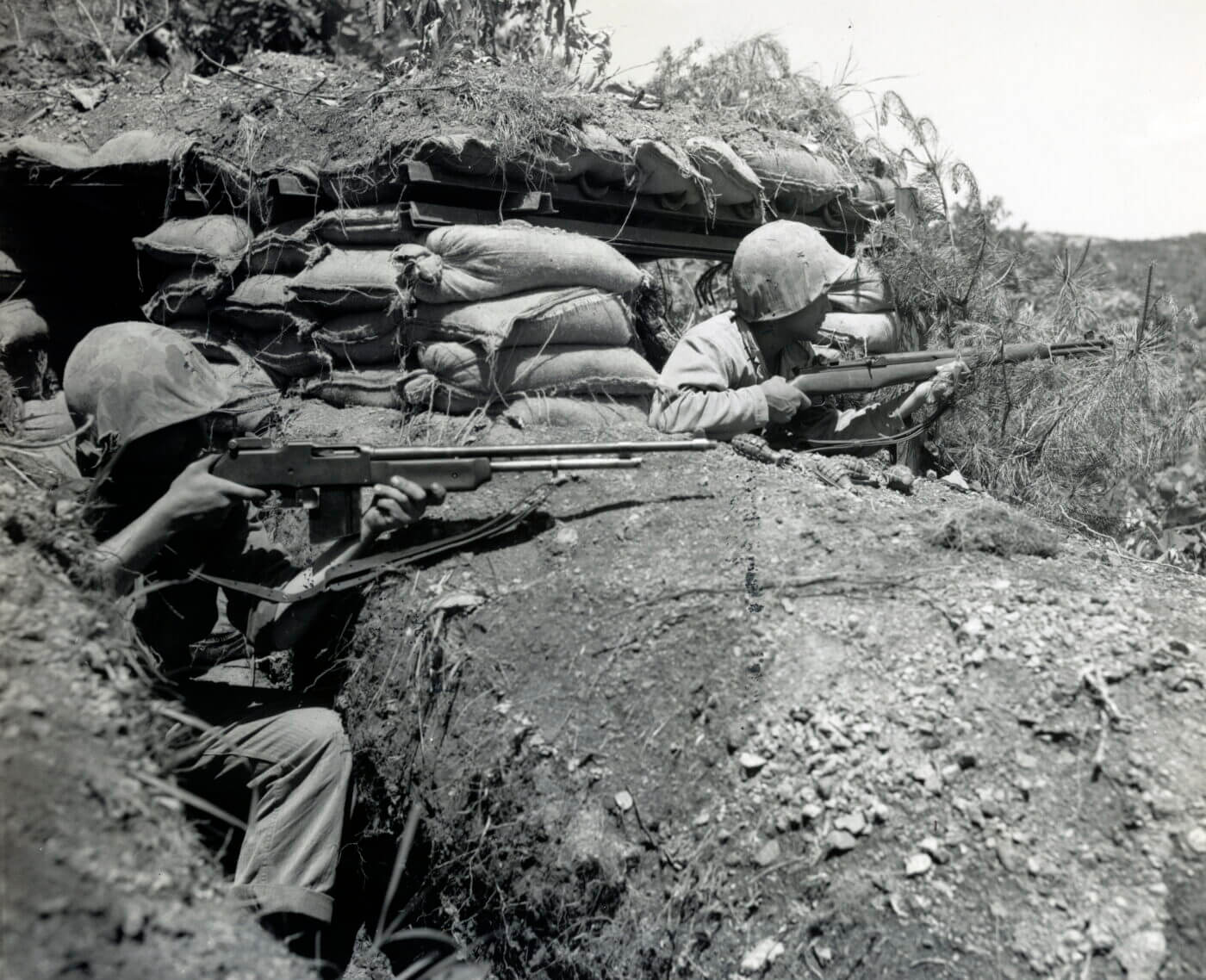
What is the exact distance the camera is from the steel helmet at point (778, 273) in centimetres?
435

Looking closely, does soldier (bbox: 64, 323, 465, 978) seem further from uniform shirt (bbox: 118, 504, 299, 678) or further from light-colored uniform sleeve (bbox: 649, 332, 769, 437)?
light-colored uniform sleeve (bbox: 649, 332, 769, 437)

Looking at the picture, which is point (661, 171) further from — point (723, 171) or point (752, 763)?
point (752, 763)

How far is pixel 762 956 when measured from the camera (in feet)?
7.02

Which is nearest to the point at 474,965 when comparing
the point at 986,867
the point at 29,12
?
the point at 986,867

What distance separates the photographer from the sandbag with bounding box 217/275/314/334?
4320mm

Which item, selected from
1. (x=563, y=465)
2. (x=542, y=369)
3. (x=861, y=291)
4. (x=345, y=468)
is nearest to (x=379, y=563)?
(x=345, y=468)

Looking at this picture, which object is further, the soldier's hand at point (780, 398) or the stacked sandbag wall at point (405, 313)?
the soldier's hand at point (780, 398)

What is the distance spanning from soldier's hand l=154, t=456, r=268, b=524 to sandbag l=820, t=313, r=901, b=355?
10.7 feet

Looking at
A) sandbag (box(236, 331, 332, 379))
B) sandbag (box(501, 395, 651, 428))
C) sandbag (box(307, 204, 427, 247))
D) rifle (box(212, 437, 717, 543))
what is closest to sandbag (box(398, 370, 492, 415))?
sandbag (box(501, 395, 651, 428))

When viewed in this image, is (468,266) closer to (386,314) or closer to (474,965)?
(386,314)

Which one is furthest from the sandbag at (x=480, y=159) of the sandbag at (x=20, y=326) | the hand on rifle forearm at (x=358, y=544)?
the sandbag at (x=20, y=326)

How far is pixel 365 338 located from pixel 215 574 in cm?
155

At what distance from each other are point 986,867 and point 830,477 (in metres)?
1.82

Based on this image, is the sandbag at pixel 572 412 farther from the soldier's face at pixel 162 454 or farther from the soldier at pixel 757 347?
the soldier's face at pixel 162 454
